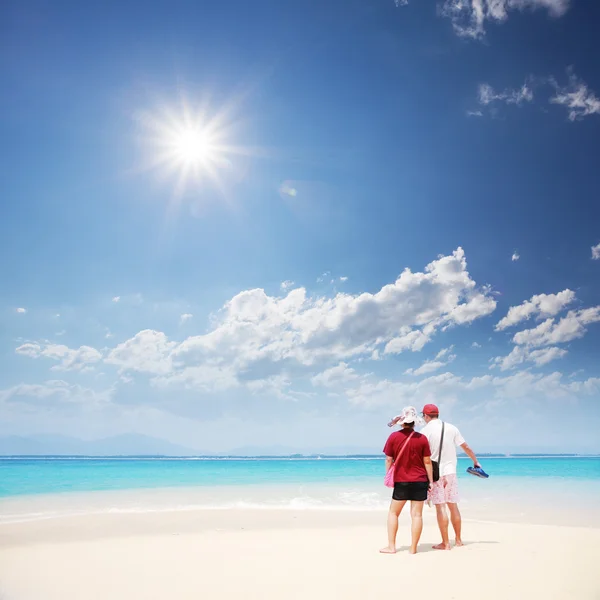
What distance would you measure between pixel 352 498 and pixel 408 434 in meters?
11.5

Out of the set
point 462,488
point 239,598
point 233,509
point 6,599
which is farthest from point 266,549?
point 462,488

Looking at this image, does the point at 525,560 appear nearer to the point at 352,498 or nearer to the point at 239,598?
the point at 239,598

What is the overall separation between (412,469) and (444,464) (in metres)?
0.67

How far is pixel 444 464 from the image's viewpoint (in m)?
6.79

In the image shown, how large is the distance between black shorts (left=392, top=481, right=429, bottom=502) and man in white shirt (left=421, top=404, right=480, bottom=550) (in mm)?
425

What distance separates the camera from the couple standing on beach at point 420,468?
6.40 m

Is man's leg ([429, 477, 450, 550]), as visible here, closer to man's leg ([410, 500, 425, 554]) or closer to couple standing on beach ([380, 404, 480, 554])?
couple standing on beach ([380, 404, 480, 554])

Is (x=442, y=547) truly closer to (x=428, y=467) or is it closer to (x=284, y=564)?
(x=428, y=467)

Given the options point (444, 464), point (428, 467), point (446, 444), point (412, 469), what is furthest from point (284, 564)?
point (446, 444)

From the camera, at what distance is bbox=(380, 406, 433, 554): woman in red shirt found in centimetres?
638

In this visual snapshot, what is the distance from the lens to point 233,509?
13.3 m

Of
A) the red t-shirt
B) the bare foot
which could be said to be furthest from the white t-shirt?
the bare foot

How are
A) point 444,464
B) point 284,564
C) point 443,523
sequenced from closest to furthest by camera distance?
point 284,564, point 443,523, point 444,464

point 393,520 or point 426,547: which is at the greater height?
point 393,520
